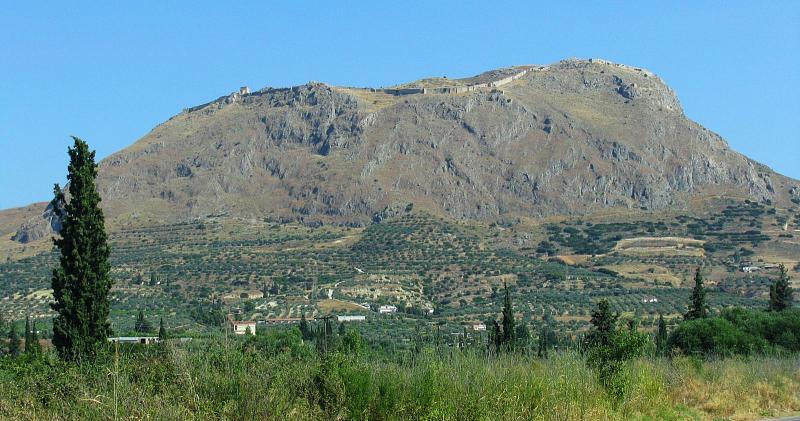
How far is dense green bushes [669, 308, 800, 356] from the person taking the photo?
177 feet

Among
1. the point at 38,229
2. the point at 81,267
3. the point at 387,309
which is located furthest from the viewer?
the point at 38,229

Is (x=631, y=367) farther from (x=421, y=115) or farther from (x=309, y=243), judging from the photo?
(x=421, y=115)

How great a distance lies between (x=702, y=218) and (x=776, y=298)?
92039 millimetres

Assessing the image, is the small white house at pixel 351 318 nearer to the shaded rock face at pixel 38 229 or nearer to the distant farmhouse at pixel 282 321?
the distant farmhouse at pixel 282 321

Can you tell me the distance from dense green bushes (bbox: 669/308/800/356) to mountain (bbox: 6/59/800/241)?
108 m

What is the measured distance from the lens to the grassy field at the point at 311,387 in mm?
15227

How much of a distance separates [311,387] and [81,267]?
13.0 m

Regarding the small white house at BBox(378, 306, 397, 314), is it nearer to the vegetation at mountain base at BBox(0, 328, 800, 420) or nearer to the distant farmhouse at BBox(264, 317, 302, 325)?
the distant farmhouse at BBox(264, 317, 302, 325)

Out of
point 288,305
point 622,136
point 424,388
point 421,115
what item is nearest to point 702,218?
point 622,136

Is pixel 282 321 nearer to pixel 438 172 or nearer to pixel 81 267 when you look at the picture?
pixel 81 267

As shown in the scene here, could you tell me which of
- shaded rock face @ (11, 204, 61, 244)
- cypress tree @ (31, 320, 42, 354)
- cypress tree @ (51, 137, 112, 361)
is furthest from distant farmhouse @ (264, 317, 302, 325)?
shaded rock face @ (11, 204, 61, 244)

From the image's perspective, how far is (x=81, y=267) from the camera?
29.0 metres

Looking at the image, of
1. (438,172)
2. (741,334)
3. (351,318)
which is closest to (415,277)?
(351,318)

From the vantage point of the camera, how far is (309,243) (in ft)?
487
